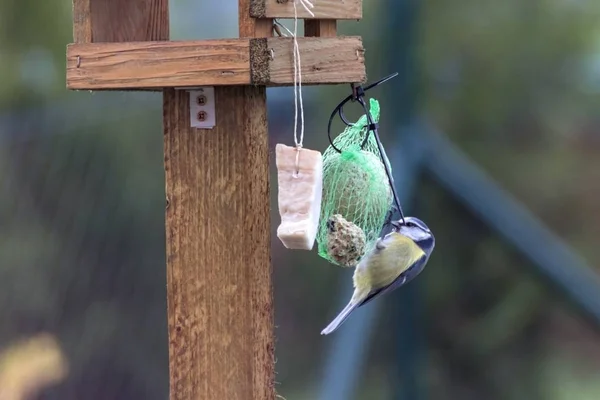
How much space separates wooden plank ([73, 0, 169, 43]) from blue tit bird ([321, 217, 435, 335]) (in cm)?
41

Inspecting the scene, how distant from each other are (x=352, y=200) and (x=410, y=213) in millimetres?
706

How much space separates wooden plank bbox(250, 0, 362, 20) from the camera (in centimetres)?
74

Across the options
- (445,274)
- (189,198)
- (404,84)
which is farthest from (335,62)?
(445,274)

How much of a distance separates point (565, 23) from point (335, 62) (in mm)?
1049

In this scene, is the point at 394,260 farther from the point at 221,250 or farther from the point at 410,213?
the point at 410,213

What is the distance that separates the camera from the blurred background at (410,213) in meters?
1.59

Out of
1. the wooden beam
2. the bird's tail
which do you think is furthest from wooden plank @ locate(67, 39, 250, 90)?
the bird's tail

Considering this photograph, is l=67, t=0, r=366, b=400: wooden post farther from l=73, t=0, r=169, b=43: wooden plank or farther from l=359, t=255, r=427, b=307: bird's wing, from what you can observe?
l=359, t=255, r=427, b=307: bird's wing

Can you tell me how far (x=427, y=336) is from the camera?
5.64 ft

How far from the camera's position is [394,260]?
1.01 meters

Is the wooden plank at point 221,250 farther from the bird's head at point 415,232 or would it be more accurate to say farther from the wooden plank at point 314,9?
the bird's head at point 415,232

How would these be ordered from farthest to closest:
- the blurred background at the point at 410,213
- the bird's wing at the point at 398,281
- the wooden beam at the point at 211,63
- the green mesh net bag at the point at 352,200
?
the blurred background at the point at 410,213, the bird's wing at the point at 398,281, the green mesh net bag at the point at 352,200, the wooden beam at the point at 211,63

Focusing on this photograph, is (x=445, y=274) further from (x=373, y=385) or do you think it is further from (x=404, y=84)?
(x=404, y=84)

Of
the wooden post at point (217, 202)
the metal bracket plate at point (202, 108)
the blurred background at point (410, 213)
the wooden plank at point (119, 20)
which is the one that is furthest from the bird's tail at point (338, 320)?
the blurred background at point (410, 213)
